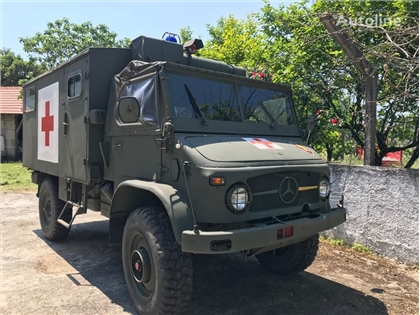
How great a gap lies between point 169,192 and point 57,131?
302 cm

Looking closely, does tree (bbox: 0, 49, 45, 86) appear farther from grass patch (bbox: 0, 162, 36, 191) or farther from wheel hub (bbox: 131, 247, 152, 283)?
wheel hub (bbox: 131, 247, 152, 283)

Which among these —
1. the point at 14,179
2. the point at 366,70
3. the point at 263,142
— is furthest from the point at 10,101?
the point at 263,142

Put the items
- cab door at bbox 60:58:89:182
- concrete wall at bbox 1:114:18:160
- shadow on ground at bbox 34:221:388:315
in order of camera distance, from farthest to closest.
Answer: concrete wall at bbox 1:114:18:160 → cab door at bbox 60:58:89:182 → shadow on ground at bbox 34:221:388:315

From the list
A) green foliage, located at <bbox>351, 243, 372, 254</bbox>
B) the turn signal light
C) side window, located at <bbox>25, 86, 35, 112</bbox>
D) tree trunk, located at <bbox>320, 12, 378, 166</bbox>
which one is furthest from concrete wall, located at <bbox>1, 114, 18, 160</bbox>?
the turn signal light

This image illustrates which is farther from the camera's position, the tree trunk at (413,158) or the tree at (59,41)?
the tree at (59,41)

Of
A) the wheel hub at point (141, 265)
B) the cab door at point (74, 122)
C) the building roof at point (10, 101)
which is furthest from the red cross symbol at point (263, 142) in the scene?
the building roof at point (10, 101)

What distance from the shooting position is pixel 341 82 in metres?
6.15

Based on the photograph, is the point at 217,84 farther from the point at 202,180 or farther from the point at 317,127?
the point at 317,127

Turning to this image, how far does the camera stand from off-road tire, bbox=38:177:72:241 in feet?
18.9

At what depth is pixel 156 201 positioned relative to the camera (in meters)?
3.75

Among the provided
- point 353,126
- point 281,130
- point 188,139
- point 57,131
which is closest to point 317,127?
point 353,126

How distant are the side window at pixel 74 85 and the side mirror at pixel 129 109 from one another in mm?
1158

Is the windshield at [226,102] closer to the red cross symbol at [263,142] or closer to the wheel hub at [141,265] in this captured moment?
the red cross symbol at [263,142]

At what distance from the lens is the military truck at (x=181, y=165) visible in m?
3.17
